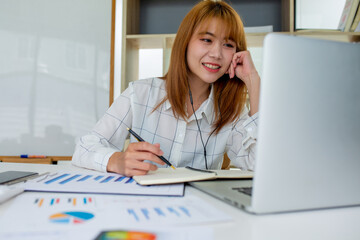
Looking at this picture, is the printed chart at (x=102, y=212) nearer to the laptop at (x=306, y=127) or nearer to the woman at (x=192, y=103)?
the laptop at (x=306, y=127)

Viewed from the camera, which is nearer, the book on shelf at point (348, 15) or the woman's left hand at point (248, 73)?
the woman's left hand at point (248, 73)

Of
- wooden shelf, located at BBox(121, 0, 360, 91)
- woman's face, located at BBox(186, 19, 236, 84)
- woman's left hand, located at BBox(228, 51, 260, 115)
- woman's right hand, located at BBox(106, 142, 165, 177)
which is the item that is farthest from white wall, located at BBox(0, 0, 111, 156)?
woman's right hand, located at BBox(106, 142, 165, 177)

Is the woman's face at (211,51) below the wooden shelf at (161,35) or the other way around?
below

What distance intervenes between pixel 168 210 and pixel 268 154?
6.3 inches

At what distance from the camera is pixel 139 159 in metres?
0.70

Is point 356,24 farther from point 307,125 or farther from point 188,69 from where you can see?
point 307,125

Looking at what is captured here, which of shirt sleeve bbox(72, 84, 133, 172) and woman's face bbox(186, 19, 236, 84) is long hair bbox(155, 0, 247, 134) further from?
shirt sleeve bbox(72, 84, 133, 172)

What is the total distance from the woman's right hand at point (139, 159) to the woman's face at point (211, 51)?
607 millimetres

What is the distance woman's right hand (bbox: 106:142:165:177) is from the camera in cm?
69

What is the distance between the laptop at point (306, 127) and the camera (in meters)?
0.38

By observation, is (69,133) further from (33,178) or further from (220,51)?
(33,178)

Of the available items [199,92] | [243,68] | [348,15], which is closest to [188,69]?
[199,92]

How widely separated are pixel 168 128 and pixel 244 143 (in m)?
0.33

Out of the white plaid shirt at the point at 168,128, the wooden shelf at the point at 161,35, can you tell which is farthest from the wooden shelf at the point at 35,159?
the white plaid shirt at the point at 168,128
